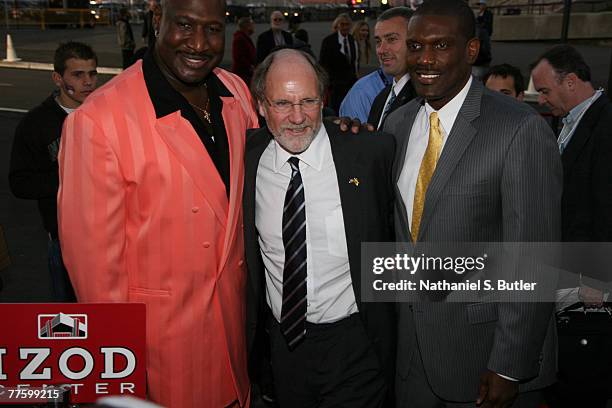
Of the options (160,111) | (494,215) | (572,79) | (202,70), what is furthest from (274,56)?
(572,79)

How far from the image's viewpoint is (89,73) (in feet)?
16.0

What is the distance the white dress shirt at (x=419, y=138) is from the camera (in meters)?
2.87

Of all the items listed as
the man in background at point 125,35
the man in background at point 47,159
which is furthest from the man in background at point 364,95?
the man in background at point 125,35

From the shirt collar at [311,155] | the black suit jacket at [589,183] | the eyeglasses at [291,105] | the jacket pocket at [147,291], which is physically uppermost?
the eyeglasses at [291,105]

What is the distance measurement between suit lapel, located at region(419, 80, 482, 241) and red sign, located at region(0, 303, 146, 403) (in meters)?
1.23

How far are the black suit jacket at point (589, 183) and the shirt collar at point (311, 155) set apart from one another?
1.56 metres

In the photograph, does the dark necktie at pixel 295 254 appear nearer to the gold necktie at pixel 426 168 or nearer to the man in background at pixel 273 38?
the gold necktie at pixel 426 168

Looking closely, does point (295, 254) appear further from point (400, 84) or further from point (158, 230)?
point (400, 84)

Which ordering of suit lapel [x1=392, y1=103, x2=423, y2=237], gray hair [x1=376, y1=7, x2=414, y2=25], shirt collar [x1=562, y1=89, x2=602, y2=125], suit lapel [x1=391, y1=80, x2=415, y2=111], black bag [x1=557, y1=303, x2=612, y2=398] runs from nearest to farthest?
suit lapel [x1=392, y1=103, x2=423, y2=237] → black bag [x1=557, y1=303, x2=612, y2=398] → shirt collar [x1=562, y1=89, x2=602, y2=125] → suit lapel [x1=391, y1=80, x2=415, y2=111] → gray hair [x1=376, y1=7, x2=414, y2=25]

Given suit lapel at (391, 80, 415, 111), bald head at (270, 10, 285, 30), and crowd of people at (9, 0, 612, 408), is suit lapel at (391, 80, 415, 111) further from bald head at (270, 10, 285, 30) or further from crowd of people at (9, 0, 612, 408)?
bald head at (270, 10, 285, 30)

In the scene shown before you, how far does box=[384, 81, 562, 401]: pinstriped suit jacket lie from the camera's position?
2.62 meters

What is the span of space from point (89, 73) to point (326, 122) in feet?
7.69

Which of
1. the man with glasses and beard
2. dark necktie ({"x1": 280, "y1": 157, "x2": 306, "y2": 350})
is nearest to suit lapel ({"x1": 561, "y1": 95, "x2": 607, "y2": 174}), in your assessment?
the man with glasses and beard

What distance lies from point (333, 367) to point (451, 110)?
1.30m
